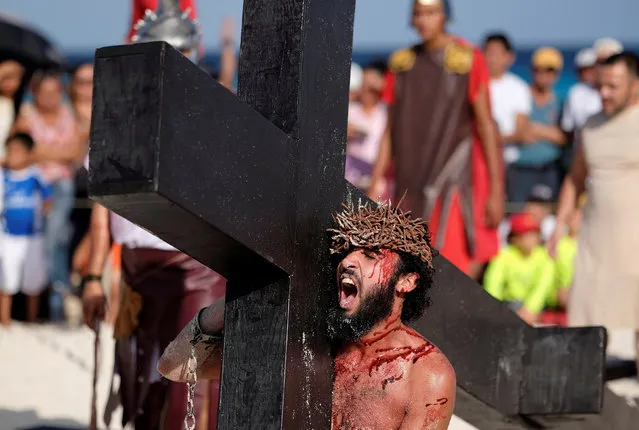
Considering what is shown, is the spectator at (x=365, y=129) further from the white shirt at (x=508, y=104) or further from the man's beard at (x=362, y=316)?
the man's beard at (x=362, y=316)

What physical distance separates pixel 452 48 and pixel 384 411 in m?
5.24

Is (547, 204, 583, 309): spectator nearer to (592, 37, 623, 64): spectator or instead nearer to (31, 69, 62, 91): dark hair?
(592, 37, 623, 64): spectator

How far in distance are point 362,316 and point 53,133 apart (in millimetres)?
8046

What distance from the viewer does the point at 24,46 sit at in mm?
12898

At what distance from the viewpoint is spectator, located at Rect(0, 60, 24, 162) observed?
10.8 metres

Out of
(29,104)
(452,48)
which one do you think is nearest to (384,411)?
(452,48)

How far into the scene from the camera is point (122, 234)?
5.43 m

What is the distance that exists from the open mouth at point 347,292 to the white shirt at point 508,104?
7902 millimetres

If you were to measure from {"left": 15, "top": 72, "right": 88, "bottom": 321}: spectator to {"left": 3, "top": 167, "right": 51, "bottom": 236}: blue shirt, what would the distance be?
1.12ft

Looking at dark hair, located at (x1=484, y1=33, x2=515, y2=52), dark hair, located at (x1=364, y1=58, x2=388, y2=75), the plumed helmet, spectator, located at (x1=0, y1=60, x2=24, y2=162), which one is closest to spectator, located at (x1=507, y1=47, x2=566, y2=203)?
dark hair, located at (x1=484, y1=33, x2=515, y2=52)

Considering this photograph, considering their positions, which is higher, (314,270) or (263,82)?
(263,82)

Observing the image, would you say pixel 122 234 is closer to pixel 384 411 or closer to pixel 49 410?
pixel 49 410

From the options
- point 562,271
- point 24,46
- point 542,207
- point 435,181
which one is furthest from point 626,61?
point 24,46

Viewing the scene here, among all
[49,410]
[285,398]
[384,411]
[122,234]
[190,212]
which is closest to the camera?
[190,212]
